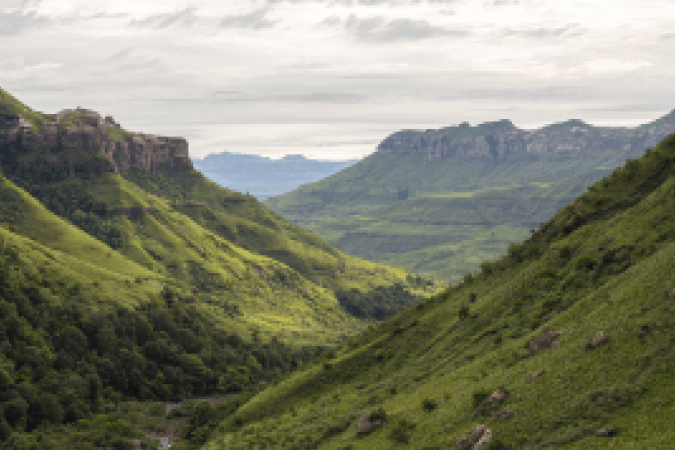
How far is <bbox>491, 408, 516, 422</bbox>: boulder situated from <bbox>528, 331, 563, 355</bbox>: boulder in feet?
32.6

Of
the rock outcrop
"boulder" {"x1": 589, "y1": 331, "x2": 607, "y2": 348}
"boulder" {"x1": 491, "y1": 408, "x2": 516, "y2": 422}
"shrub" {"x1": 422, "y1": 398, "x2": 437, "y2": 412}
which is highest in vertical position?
A: "boulder" {"x1": 589, "y1": 331, "x2": 607, "y2": 348}

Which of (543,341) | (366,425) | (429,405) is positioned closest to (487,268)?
(366,425)

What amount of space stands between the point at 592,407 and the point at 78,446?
17094cm

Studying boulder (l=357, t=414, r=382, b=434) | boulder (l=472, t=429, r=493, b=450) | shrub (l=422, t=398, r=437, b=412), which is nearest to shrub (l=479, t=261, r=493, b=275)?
boulder (l=357, t=414, r=382, b=434)

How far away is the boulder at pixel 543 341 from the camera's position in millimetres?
50938

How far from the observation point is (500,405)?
149 feet

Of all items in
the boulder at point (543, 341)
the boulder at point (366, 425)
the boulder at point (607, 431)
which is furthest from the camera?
the boulder at point (366, 425)

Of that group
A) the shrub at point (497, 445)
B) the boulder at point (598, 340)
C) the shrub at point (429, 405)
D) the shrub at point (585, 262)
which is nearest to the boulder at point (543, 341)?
the boulder at point (598, 340)

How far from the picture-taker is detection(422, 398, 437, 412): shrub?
184ft

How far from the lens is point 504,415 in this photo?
4331 cm

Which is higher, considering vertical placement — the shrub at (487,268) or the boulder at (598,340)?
the boulder at (598,340)

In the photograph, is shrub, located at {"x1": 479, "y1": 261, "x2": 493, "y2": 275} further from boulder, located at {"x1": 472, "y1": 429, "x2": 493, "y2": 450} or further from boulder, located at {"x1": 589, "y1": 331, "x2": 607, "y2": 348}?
boulder, located at {"x1": 472, "y1": 429, "x2": 493, "y2": 450}

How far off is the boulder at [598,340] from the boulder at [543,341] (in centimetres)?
750

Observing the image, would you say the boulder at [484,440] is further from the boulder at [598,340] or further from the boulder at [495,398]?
the boulder at [598,340]
